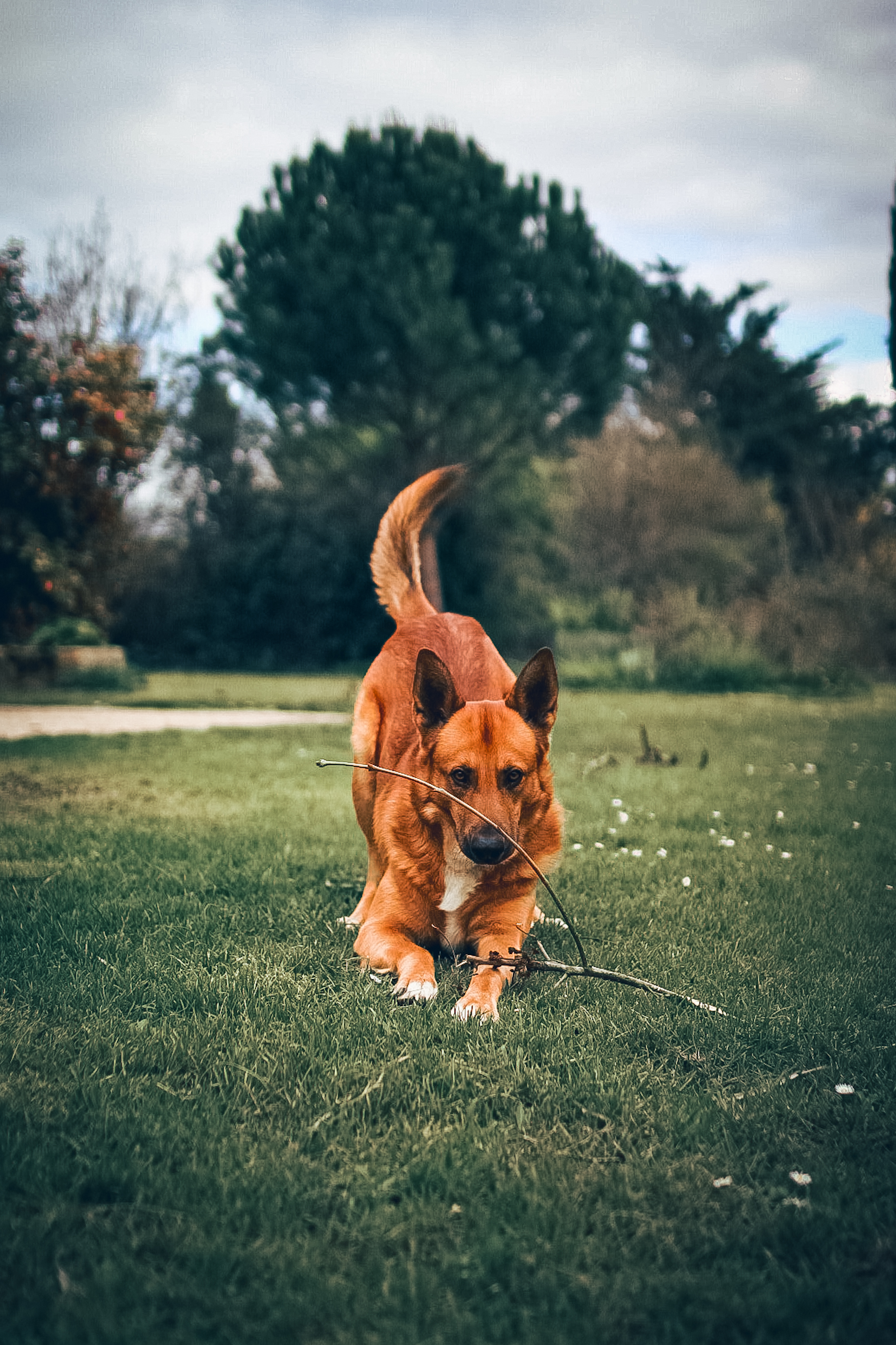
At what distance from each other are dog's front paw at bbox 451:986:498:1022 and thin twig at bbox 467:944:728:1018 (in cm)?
12

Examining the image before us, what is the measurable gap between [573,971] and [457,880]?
529mm

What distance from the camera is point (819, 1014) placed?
2812 mm

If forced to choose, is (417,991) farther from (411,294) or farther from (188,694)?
(411,294)

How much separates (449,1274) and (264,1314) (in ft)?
1.13

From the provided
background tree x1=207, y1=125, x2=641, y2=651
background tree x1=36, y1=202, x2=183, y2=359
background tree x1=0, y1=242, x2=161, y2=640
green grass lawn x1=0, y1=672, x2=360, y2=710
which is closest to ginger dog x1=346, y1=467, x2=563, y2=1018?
green grass lawn x1=0, y1=672, x2=360, y2=710

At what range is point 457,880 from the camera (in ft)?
10.5

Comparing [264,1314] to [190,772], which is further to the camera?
[190,772]

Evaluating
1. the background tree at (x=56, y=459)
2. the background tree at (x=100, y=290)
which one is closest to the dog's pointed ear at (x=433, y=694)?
the background tree at (x=56, y=459)

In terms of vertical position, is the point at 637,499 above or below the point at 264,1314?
above

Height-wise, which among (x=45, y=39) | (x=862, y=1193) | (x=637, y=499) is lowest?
(x=862, y=1193)

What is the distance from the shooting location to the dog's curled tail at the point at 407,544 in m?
4.58

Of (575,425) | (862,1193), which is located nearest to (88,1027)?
(862,1193)

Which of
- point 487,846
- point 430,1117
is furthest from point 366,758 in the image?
point 430,1117

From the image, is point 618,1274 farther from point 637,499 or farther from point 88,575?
point 637,499
